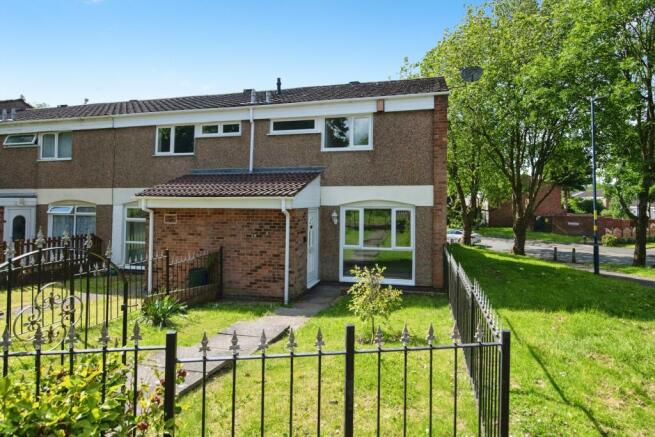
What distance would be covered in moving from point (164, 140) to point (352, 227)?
7.42 m

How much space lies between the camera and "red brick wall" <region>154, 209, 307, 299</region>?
35.2 ft

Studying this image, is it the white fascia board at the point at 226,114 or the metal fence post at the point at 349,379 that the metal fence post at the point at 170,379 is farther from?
the white fascia board at the point at 226,114

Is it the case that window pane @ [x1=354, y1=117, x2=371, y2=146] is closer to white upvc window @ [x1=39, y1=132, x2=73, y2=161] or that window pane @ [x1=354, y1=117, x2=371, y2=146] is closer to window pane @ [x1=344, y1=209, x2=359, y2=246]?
window pane @ [x1=344, y1=209, x2=359, y2=246]

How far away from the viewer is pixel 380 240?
12.2m

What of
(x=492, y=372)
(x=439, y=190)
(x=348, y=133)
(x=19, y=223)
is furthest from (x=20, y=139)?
(x=492, y=372)

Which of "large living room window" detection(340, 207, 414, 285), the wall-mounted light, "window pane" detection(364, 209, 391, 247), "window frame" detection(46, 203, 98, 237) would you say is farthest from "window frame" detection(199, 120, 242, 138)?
"window pane" detection(364, 209, 391, 247)

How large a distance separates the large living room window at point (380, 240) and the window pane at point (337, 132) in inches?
80.7

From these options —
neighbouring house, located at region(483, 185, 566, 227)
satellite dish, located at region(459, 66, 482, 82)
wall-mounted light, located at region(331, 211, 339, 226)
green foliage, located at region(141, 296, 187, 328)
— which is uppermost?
satellite dish, located at region(459, 66, 482, 82)

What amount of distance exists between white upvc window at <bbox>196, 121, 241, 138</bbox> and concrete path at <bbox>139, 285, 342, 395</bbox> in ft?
19.2

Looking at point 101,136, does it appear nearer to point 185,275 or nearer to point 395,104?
point 185,275

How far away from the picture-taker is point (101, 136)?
1512 cm

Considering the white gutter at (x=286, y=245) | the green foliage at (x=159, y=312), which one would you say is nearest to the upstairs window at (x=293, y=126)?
the white gutter at (x=286, y=245)

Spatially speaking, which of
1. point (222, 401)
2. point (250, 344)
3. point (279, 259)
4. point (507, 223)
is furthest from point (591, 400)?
point (507, 223)

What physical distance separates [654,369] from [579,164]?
1534 cm
